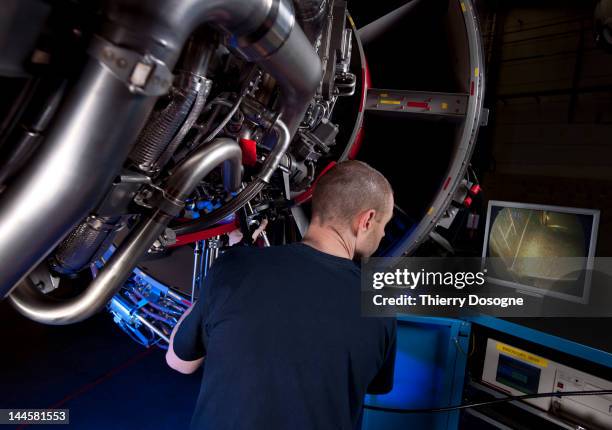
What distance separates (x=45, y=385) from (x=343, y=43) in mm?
2644

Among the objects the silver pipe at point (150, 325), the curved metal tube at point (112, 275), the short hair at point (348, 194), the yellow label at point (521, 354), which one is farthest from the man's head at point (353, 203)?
the silver pipe at point (150, 325)

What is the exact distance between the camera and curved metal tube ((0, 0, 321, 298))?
1.68 ft

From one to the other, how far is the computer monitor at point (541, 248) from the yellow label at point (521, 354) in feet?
0.94

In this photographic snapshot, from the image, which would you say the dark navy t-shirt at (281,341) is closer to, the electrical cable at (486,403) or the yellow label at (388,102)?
the electrical cable at (486,403)

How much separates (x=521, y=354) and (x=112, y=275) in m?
1.53

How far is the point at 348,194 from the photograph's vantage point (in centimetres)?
117

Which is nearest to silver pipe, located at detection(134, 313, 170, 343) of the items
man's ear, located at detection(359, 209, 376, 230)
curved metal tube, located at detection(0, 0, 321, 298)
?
man's ear, located at detection(359, 209, 376, 230)

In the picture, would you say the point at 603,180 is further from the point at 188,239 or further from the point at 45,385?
the point at 45,385

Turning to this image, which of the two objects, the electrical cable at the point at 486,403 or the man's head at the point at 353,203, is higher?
the man's head at the point at 353,203

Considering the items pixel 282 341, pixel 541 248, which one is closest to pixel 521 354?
pixel 541 248

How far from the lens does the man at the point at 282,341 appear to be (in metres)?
0.93

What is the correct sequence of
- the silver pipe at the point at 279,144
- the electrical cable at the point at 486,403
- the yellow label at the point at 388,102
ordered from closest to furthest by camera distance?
the silver pipe at the point at 279,144 < the electrical cable at the point at 486,403 < the yellow label at the point at 388,102

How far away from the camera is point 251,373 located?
93cm

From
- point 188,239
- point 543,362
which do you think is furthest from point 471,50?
point 188,239
